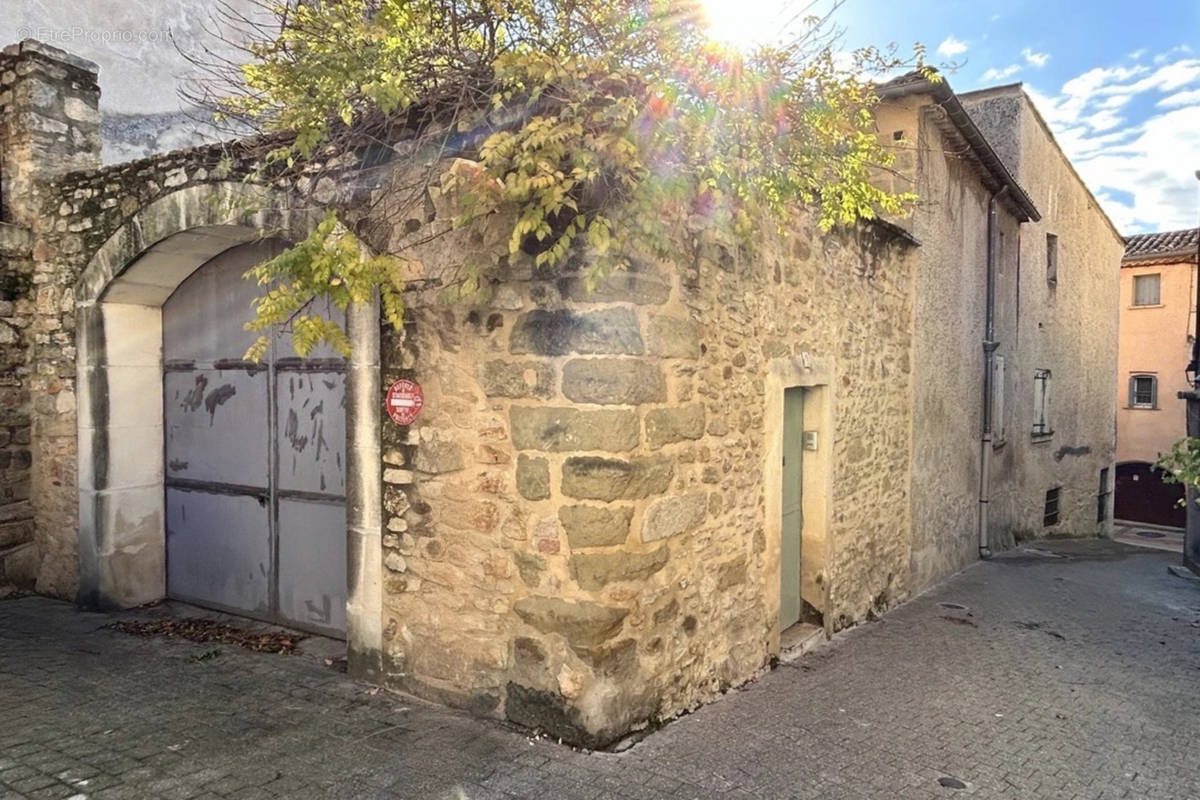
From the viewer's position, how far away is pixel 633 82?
3520mm

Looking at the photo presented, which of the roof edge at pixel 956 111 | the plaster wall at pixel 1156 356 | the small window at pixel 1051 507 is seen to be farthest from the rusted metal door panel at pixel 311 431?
the plaster wall at pixel 1156 356

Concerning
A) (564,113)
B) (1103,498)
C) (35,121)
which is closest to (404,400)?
(564,113)

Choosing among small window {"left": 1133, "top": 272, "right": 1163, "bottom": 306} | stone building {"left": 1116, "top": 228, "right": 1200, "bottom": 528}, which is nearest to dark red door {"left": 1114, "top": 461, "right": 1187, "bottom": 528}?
stone building {"left": 1116, "top": 228, "right": 1200, "bottom": 528}

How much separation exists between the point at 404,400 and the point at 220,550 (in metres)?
2.56

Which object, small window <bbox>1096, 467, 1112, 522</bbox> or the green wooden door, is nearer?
the green wooden door

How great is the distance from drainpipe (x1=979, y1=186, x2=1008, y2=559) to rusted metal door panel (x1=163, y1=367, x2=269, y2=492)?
26.9 feet

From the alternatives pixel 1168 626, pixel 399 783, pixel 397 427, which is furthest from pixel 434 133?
pixel 1168 626

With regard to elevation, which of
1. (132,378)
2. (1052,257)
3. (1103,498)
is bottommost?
(1103,498)

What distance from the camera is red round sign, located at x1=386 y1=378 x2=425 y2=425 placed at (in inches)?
163

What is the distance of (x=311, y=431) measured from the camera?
5.21 meters

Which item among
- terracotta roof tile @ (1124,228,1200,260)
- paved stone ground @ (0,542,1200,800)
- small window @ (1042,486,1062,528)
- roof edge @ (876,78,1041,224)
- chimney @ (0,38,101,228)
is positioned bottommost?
small window @ (1042,486,1062,528)

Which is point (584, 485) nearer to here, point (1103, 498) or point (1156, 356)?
point (1103, 498)

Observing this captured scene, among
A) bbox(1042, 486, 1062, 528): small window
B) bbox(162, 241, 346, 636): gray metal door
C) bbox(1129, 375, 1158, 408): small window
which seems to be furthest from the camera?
bbox(1129, 375, 1158, 408): small window

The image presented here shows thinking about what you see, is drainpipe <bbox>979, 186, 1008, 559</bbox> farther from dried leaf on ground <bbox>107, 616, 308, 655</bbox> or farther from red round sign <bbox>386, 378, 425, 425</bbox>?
dried leaf on ground <bbox>107, 616, 308, 655</bbox>
